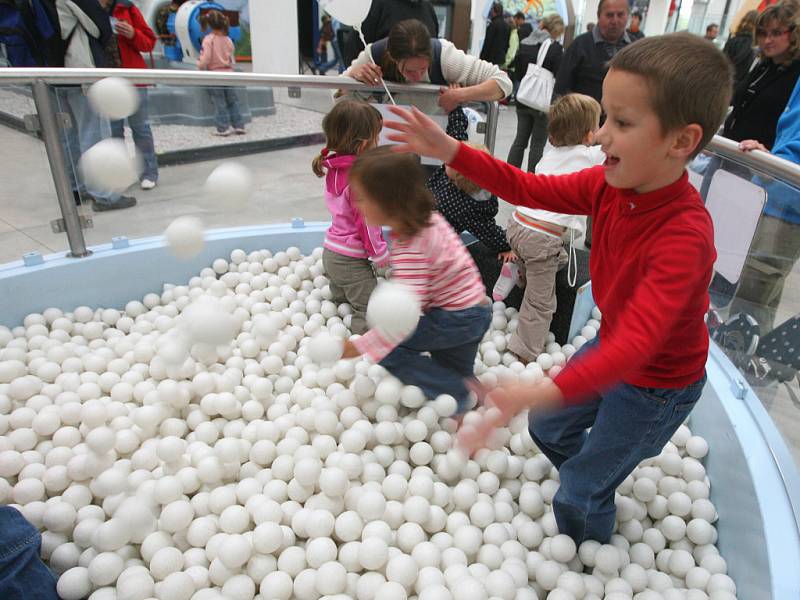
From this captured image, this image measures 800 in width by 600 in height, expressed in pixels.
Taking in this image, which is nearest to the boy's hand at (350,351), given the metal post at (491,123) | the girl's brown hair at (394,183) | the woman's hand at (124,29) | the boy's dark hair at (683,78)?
the girl's brown hair at (394,183)

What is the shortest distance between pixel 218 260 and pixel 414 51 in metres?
1.15

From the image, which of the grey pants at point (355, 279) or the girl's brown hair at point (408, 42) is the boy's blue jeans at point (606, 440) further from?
the girl's brown hair at point (408, 42)

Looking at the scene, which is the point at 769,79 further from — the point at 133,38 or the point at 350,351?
the point at 133,38

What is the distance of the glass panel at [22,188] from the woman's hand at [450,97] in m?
1.45

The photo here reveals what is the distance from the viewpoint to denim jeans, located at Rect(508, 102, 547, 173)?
3.51 m

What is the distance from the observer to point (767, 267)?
1.52m

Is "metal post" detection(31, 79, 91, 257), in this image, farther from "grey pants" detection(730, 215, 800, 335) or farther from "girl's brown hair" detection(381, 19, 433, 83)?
"grey pants" detection(730, 215, 800, 335)

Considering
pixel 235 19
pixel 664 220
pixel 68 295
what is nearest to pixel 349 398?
pixel 664 220

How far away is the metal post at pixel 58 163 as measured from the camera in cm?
191

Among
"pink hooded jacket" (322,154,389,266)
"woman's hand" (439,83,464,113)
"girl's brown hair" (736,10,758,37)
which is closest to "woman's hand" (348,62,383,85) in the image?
"woman's hand" (439,83,464,113)

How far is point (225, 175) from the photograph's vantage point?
1314 millimetres

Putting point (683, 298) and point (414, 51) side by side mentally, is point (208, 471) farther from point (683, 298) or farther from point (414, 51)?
point (414, 51)

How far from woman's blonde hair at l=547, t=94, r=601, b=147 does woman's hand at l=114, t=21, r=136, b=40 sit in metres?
2.50

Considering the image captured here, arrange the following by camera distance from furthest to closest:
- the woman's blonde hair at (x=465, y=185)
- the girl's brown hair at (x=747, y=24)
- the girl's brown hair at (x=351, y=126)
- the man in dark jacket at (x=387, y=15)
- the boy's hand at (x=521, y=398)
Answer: the girl's brown hair at (x=747, y=24), the man in dark jacket at (x=387, y=15), the woman's blonde hair at (x=465, y=185), the girl's brown hair at (x=351, y=126), the boy's hand at (x=521, y=398)
